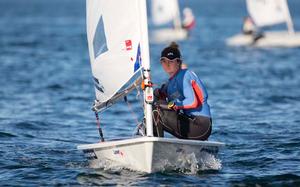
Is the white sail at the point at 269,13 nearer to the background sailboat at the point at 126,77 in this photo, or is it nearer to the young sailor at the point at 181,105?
the background sailboat at the point at 126,77

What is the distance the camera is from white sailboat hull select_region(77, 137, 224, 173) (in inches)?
403

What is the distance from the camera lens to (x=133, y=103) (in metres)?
21.1

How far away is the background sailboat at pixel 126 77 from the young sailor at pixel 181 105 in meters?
Answer: 0.41

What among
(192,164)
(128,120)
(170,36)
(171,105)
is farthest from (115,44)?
(170,36)

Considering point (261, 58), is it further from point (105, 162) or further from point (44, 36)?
point (105, 162)

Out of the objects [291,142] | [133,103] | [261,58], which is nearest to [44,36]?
[261,58]

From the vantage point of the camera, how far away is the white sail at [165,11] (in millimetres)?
49906

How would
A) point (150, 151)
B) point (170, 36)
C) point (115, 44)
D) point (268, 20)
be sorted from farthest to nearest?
point (170, 36)
point (268, 20)
point (115, 44)
point (150, 151)

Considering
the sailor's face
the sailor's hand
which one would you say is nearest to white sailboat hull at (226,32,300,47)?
the sailor's face

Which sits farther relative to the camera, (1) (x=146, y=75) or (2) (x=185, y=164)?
(2) (x=185, y=164)

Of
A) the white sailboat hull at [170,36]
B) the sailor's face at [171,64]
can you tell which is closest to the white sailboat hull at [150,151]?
the sailor's face at [171,64]

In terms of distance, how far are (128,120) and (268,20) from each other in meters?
25.1

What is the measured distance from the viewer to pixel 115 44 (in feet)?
36.9

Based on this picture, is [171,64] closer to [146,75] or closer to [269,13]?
[146,75]
